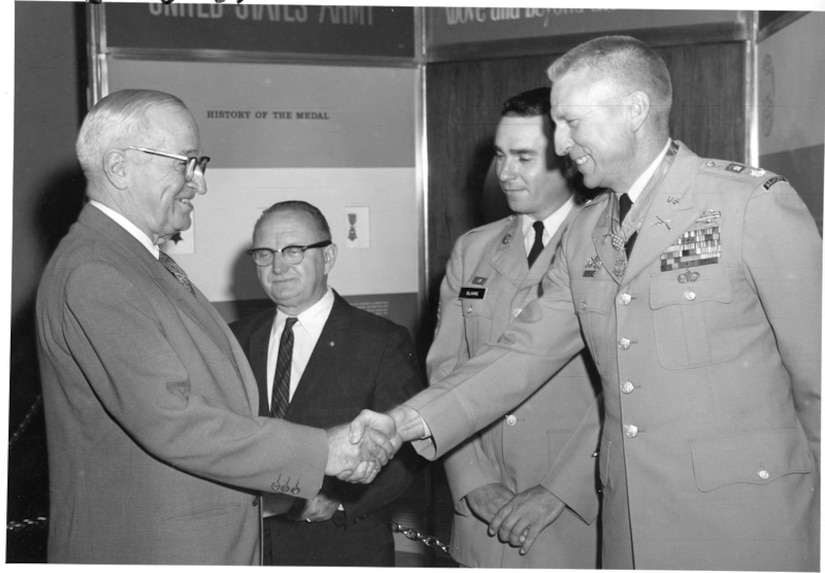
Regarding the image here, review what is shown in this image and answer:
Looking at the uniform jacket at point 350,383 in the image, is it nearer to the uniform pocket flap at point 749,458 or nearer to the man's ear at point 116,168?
the man's ear at point 116,168

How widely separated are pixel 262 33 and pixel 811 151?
1.85m

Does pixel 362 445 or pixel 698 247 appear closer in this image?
pixel 698 247

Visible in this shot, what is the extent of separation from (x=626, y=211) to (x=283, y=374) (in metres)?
1.13

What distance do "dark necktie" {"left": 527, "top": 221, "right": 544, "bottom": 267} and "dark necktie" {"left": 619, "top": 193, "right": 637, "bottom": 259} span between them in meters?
0.47

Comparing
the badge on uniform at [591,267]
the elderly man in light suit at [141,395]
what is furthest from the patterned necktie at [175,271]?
the badge on uniform at [591,267]

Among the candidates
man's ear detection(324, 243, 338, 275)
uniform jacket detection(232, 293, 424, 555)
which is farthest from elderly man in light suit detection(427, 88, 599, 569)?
man's ear detection(324, 243, 338, 275)

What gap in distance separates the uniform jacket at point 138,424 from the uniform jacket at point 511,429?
0.67 metres

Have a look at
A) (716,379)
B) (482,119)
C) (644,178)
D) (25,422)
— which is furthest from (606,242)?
(25,422)

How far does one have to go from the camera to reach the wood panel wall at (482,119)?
3.06 metres

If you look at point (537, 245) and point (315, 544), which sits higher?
point (537, 245)

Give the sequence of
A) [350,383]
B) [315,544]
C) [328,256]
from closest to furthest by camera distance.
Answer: [315,544]
[350,383]
[328,256]

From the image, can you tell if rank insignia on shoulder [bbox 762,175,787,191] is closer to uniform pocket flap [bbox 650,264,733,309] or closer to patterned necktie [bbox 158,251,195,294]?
uniform pocket flap [bbox 650,264,733,309]

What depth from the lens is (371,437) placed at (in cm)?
223

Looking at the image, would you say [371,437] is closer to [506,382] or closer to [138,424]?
[506,382]
